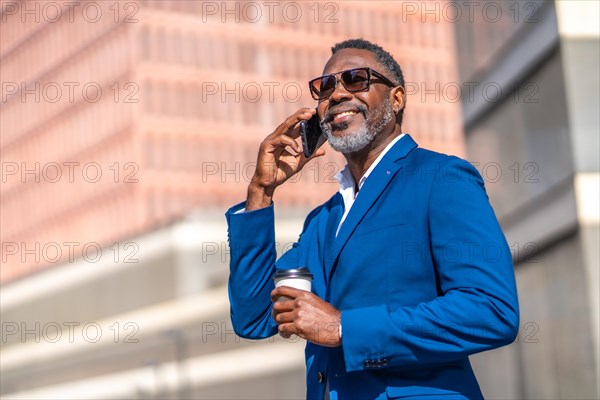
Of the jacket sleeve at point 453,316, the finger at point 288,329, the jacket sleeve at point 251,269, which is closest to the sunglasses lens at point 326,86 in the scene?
the jacket sleeve at point 251,269

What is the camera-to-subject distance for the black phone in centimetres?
233

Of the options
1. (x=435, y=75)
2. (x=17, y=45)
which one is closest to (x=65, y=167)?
(x=17, y=45)

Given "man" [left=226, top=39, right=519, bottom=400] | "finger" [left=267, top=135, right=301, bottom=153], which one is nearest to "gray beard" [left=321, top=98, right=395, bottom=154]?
"man" [left=226, top=39, right=519, bottom=400]

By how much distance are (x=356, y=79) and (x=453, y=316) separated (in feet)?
1.91

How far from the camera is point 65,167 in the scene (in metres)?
64.7

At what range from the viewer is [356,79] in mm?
2246

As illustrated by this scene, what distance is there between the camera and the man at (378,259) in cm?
194

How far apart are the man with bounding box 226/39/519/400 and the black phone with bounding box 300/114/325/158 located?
19mm

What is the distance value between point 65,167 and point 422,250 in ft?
211

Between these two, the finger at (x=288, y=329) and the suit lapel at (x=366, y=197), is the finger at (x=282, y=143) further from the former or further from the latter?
the finger at (x=288, y=329)

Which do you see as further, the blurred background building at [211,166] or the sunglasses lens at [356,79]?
the blurred background building at [211,166]

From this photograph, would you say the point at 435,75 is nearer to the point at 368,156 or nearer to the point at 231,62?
the point at 231,62

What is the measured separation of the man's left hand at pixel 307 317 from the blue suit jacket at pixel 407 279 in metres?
0.02

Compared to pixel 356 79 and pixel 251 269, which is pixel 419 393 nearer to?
pixel 251 269
